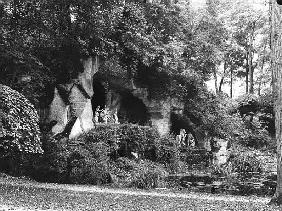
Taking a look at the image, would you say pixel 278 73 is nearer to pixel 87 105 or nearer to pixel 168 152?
pixel 168 152

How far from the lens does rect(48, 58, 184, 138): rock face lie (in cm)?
2042

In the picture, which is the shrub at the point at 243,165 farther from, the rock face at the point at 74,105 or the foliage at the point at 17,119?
the foliage at the point at 17,119

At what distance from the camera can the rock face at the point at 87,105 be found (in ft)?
67.0

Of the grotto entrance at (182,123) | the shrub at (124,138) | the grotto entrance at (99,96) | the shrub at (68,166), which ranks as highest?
the grotto entrance at (99,96)

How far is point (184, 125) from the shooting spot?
29266mm

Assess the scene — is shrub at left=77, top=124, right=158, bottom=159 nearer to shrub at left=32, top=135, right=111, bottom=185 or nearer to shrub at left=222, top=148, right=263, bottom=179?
shrub at left=32, top=135, right=111, bottom=185

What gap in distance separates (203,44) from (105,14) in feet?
33.8

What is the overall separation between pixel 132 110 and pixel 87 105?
228 inches

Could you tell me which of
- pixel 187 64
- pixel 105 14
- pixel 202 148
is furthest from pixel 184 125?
pixel 105 14

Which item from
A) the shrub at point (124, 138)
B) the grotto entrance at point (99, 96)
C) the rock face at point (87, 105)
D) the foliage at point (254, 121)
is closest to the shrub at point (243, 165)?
the shrub at point (124, 138)

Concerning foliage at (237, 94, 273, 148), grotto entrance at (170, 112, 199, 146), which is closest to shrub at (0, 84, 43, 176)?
grotto entrance at (170, 112, 199, 146)

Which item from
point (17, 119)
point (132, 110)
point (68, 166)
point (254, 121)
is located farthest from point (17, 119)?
point (254, 121)

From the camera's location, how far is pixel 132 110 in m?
27.4

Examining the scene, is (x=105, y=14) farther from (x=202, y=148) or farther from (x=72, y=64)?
(x=202, y=148)
